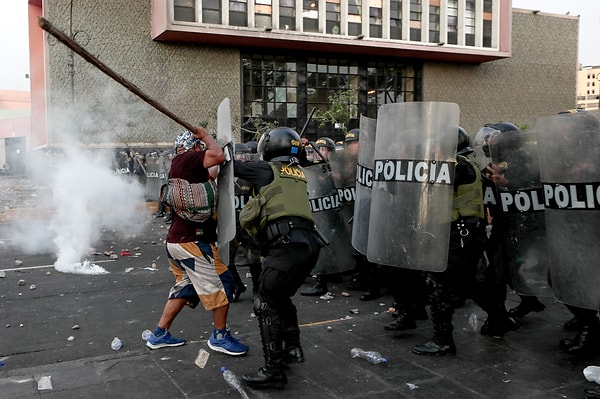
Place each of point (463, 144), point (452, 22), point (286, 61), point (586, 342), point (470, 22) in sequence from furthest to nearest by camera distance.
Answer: point (470, 22) → point (452, 22) → point (286, 61) → point (463, 144) → point (586, 342)

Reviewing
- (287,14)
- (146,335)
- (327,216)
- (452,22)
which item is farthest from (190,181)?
(452,22)

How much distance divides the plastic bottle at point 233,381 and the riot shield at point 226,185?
3.07ft

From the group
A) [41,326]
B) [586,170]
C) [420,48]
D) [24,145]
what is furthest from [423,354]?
[24,145]

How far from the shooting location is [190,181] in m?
4.20

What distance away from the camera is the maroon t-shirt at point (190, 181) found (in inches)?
165

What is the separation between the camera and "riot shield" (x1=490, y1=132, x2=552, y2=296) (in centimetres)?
449

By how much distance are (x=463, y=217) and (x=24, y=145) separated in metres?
54.2

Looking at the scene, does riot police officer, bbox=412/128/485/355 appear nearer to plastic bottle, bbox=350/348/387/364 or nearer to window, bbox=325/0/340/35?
plastic bottle, bbox=350/348/387/364

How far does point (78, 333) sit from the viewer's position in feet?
16.5

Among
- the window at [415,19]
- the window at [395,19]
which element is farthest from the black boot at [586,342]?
the window at [415,19]

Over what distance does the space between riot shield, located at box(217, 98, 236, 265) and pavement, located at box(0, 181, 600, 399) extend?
3.33ft

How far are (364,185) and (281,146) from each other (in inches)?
63.4

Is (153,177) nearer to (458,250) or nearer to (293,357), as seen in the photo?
(293,357)

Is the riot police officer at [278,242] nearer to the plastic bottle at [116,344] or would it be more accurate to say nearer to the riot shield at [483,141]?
the plastic bottle at [116,344]
